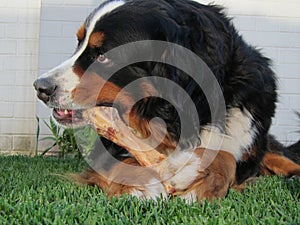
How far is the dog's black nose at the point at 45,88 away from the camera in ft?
7.32

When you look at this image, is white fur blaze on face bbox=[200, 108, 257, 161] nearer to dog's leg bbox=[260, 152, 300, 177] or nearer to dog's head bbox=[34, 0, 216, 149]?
dog's head bbox=[34, 0, 216, 149]

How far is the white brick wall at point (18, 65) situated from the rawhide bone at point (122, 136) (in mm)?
3011

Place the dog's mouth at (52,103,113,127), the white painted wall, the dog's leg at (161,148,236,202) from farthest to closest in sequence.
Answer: the white painted wall → the dog's mouth at (52,103,113,127) → the dog's leg at (161,148,236,202)

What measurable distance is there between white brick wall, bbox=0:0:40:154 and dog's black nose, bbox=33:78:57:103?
303 centimetres

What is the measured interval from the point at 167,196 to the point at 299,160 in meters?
1.36

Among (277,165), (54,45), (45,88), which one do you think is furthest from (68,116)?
(54,45)

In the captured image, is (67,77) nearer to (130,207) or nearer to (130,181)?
(130,181)

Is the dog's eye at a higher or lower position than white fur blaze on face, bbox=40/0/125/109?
higher

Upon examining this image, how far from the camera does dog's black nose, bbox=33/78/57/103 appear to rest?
2230 millimetres

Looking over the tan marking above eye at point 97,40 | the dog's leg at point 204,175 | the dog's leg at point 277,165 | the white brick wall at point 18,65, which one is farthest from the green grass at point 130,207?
the white brick wall at point 18,65

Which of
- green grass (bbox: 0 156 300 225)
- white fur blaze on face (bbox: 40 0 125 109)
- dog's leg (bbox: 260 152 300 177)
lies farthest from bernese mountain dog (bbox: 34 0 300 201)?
dog's leg (bbox: 260 152 300 177)

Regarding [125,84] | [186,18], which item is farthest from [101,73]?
[186,18]

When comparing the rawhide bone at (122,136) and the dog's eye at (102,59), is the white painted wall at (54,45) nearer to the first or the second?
the rawhide bone at (122,136)

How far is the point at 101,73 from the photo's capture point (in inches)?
88.3
